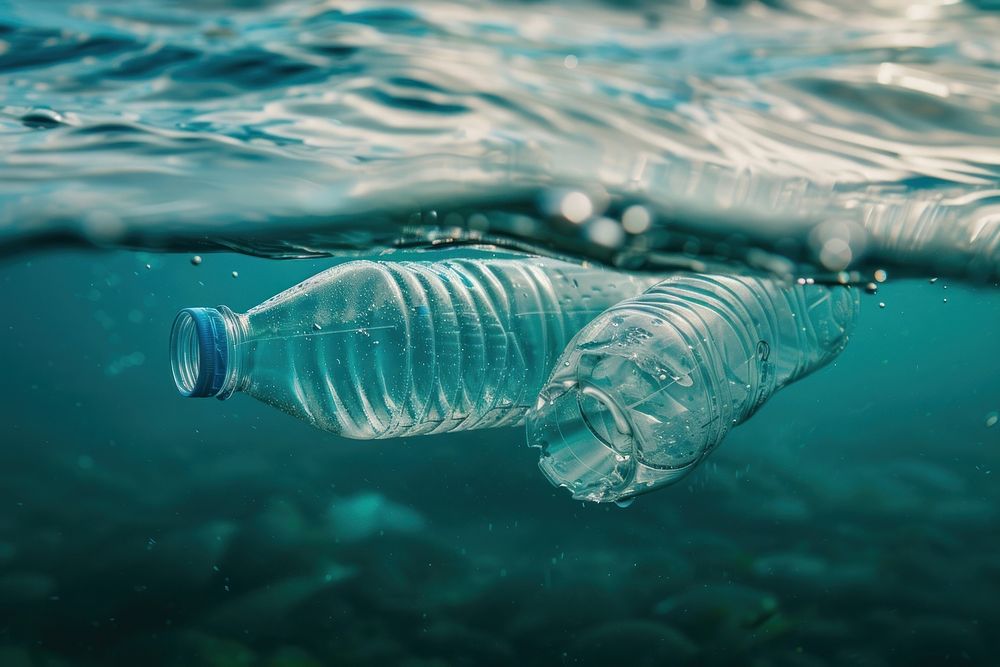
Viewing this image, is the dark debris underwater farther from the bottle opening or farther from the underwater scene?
the bottle opening

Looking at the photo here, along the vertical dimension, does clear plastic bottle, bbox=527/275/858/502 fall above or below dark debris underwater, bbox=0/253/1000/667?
above

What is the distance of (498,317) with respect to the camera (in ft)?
11.1

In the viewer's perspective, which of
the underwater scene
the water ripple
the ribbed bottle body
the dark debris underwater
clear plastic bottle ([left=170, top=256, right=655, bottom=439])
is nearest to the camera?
the water ripple

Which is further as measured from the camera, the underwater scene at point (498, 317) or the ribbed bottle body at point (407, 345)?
the ribbed bottle body at point (407, 345)

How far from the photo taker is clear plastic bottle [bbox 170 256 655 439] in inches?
111

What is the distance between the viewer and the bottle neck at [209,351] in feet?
7.95

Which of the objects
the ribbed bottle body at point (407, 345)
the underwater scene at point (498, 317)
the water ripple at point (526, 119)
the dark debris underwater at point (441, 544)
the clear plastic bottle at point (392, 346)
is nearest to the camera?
the water ripple at point (526, 119)

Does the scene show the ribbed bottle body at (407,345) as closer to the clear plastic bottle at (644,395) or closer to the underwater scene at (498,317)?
the underwater scene at (498,317)

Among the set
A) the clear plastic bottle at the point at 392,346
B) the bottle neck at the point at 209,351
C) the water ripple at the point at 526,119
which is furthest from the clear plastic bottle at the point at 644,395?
the bottle neck at the point at 209,351

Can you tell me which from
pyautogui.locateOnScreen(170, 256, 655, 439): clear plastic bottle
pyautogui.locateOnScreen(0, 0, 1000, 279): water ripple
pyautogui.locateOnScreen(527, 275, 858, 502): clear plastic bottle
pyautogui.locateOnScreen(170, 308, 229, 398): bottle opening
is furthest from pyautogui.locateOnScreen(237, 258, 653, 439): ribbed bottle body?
pyautogui.locateOnScreen(527, 275, 858, 502): clear plastic bottle

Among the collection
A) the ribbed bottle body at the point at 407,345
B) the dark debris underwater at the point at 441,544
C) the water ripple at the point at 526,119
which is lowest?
→ the dark debris underwater at the point at 441,544

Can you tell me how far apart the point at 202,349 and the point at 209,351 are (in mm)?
23

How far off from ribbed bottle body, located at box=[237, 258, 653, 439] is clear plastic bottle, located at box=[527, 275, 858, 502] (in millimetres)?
617

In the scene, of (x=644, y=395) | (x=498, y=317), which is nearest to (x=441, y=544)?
(x=498, y=317)
